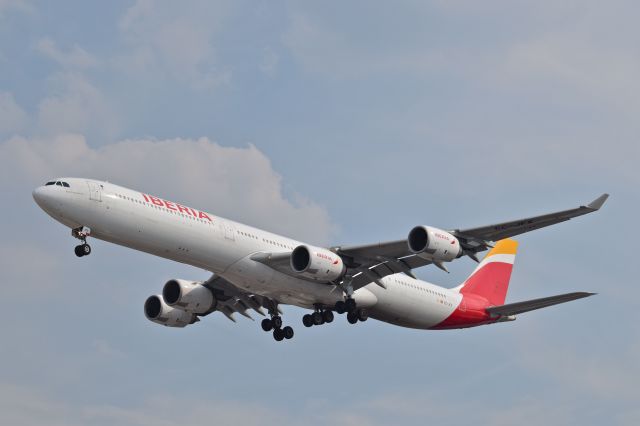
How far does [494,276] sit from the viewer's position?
62.5 m

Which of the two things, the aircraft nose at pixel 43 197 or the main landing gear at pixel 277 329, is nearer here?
the aircraft nose at pixel 43 197

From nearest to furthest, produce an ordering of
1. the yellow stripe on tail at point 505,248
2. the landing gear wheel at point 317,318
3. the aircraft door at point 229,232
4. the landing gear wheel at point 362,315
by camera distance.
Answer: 1. the aircraft door at point 229,232
2. the landing gear wheel at point 317,318
3. the landing gear wheel at point 362,315
4. the yellow stripe on tail at point 505,248

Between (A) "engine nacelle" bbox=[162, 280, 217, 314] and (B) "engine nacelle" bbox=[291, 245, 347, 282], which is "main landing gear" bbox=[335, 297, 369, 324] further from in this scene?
(A) "engine nacelle" bbox=[162, 280, 217, 314]

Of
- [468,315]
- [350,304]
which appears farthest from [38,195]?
[468,315]

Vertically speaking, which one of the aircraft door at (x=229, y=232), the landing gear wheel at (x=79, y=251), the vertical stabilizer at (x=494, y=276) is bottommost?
the landing gear wheel at (x=79, y=251)

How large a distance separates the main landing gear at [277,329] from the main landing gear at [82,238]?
12275 mm

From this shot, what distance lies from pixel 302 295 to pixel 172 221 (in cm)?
779

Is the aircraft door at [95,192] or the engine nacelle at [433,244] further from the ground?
the aircraft door at [95,192]

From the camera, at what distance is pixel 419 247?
47.7 metres

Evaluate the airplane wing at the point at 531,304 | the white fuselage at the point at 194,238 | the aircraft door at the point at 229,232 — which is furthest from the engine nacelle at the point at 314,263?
the airplane wing at the point at 531,304

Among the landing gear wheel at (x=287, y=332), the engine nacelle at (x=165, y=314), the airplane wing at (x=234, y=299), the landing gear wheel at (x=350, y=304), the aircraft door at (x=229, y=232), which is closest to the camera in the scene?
the aircraft door at (x=229, y=232)

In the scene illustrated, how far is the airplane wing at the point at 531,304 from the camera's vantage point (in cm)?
5053

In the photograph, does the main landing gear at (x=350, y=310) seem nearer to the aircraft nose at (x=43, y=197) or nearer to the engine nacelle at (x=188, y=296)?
the engine nacelle at (x=188, y=296)

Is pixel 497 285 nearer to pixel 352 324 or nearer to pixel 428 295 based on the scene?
pixel 428 295
